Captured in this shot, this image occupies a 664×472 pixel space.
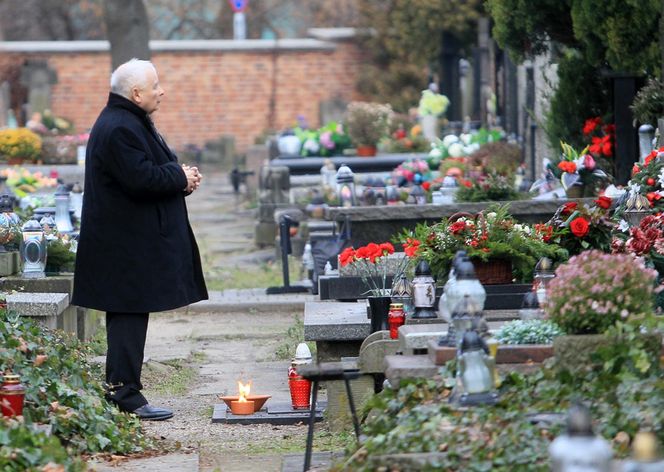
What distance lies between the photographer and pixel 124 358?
7.52m

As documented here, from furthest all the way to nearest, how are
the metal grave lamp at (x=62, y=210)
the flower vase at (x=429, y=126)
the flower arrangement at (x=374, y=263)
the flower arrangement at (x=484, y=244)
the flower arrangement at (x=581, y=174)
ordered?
1. the flower vase at (x=429, y=126)
2. the metal grave lamp at (x=62, y=210)
3. the flower arrangement at (x=581, y=174)
4. the flower arrangement at (x=374, y=263)
5. the flower arrangement at (x=484, y=244)

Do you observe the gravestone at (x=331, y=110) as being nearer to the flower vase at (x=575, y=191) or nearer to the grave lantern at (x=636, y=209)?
the flower vase at (x=575, y=191)

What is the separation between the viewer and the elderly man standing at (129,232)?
7469 mm

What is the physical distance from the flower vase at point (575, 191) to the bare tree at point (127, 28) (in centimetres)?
1304

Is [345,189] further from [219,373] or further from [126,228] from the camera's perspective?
[126,228]

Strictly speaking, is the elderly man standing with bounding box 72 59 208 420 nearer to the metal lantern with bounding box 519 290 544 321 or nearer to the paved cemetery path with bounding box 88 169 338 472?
the paved cemetery path with bounding box 88 169 338 472

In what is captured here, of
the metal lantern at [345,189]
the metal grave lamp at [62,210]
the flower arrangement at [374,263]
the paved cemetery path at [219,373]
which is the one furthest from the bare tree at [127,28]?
the flower arrangement at [374,263]

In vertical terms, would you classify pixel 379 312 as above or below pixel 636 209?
below

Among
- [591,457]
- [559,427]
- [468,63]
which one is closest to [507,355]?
[559,427]

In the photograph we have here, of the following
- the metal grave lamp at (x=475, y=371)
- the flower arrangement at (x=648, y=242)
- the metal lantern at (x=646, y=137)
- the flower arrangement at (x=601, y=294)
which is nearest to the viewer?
the metal grave lamp at (x=475, y=371)

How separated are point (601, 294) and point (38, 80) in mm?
26089

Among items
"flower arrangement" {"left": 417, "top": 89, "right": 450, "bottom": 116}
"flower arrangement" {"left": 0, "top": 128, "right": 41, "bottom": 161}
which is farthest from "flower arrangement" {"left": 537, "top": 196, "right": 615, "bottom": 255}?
"flower arrangement" {"left": 417, "top": 89, "right": 450, "bottom": 116}

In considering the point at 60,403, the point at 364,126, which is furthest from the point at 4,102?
the point at 60,403

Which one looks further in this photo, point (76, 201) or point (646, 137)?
point (76, 201)
